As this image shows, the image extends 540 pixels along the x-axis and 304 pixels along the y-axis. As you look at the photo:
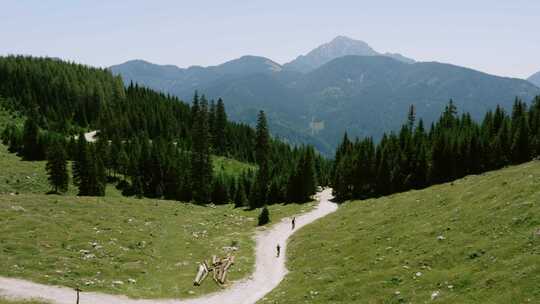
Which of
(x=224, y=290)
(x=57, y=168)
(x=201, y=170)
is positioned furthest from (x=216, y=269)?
(x=201, y=170)

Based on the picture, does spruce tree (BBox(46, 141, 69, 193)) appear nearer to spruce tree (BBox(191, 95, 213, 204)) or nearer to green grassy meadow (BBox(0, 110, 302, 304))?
green grassy meadow (BBox(0, 110, 302, 304))

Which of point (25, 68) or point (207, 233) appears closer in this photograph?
point (207, 233)

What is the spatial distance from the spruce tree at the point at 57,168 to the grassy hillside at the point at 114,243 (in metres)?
21.1

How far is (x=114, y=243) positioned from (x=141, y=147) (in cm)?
7235

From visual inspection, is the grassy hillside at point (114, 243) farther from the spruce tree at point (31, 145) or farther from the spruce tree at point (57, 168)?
the spruce tree at point (31, 145)

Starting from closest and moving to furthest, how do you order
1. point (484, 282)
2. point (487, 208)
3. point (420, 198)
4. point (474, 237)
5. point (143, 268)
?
1. point (484, 282)
2. point (474, 237)
3. point (487, 208)
4. point (143, 268)
5. point (420, 198)

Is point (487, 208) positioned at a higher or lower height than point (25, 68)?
lower

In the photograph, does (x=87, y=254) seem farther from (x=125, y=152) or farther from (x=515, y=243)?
(x=125, y=152)

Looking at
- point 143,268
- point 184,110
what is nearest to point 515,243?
point 143,268

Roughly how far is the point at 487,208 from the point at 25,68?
718 ft

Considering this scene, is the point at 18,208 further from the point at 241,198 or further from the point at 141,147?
the point at 141,147

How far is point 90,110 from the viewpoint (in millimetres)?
180750

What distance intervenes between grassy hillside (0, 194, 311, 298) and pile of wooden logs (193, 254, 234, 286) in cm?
88

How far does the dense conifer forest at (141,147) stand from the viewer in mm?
95812
